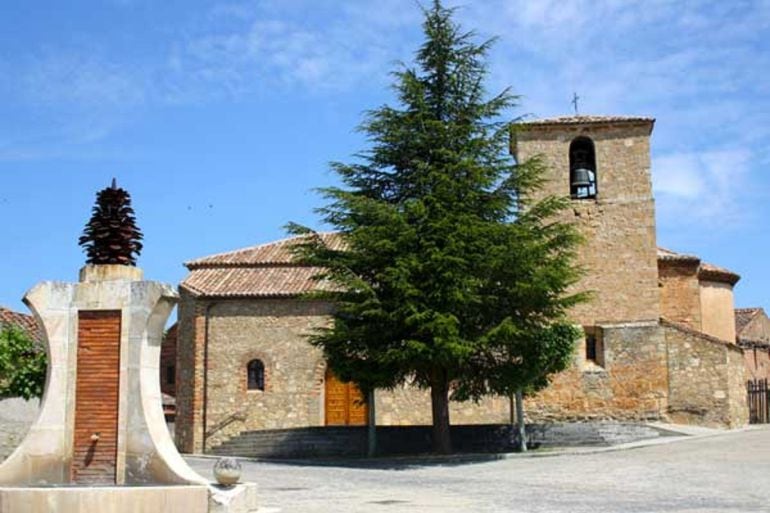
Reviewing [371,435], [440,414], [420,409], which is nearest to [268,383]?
[420,409]

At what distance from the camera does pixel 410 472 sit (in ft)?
60.7

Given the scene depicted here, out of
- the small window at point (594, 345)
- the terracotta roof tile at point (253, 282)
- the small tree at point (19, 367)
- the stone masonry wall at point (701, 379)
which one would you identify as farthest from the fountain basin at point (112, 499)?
the stone masonry wall at point (701, 379)

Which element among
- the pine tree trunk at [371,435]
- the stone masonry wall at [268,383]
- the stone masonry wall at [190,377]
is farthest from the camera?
the stone masonry wall at [190,377]

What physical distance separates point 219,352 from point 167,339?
15.8m

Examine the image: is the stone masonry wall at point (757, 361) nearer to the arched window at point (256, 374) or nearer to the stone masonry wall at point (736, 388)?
A: the stone masonry wall at point (736, 388)

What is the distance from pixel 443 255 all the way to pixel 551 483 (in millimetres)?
6480

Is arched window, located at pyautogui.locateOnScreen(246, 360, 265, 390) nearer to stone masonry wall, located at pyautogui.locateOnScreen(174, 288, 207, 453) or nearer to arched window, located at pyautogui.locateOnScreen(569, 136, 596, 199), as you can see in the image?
stone masonry wall, located at pyautogui.locateOnScreen(174, 288, 207, 453)

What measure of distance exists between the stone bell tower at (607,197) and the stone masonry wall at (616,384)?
69 centimetres

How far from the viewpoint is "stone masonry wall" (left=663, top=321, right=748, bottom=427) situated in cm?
2659

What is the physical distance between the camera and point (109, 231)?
11.4 meters

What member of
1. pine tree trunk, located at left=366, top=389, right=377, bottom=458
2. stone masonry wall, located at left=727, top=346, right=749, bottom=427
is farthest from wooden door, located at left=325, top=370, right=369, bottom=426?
stone masonry wall, located at left=727, top=346, right=749, bottom=427

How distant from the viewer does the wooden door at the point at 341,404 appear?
96.1 ft

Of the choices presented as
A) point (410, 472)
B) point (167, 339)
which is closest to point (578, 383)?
point (410, 472)

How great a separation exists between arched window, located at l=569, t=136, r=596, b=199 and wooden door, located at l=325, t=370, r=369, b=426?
386 inches
